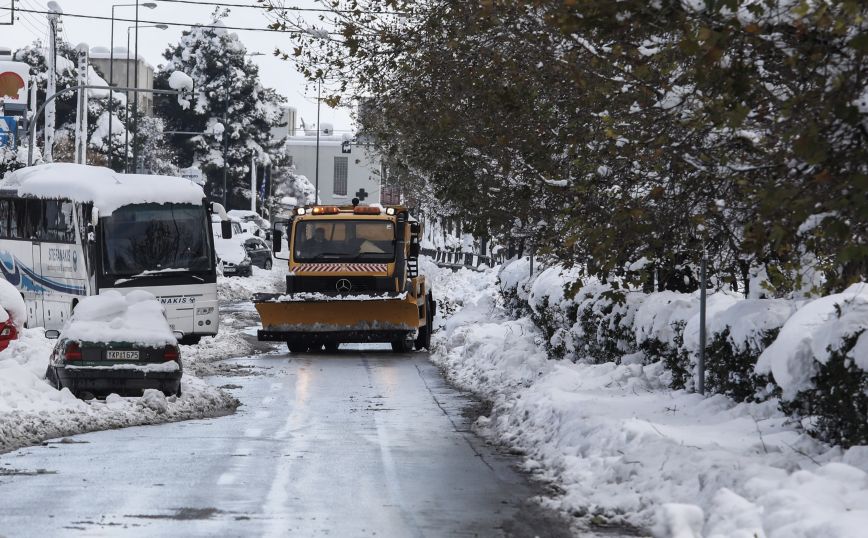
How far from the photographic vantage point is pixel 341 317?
25.5m

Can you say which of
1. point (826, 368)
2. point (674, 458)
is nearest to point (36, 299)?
point (674, 458)

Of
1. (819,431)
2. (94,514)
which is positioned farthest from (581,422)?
(94,514)

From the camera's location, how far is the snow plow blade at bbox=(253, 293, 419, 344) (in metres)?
25.3

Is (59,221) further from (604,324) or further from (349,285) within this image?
(604,324)

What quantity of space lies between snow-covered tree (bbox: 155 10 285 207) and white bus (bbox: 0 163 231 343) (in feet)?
217

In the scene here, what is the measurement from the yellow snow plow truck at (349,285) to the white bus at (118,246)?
1487 mm

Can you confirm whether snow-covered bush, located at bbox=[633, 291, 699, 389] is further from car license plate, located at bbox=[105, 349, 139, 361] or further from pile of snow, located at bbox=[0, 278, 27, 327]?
pile of snow, located at bbox=[0, 278, 27, 327]

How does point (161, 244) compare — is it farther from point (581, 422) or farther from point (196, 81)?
point (196, 81)

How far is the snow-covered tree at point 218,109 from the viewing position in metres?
93.5

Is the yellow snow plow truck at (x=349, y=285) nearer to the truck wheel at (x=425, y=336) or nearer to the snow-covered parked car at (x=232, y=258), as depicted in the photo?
the truck wheel at (x=425, y=336)

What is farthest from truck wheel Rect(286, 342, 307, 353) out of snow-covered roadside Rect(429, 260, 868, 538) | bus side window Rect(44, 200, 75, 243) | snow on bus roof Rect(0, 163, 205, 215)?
snow-covered roadside Rect(429, 260, 868, 538)

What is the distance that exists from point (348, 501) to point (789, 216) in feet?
12.2

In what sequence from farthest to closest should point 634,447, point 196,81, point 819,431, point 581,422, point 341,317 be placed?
point 196,81
point 341,317
point 581,422
point 634,447
point 819,431

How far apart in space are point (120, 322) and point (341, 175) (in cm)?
12244
